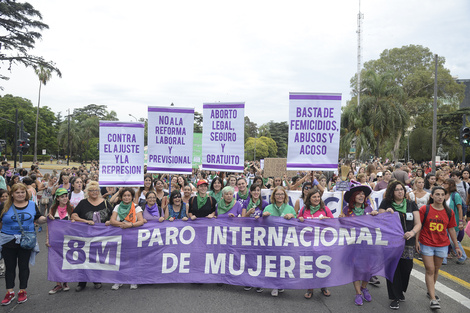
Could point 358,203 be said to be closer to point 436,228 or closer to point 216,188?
point 436,228

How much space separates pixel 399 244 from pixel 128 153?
479 centimetres

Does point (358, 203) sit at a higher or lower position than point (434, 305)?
higher

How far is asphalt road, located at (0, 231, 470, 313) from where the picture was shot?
462 cm

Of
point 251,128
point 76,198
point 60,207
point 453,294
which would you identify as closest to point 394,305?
point 453,294

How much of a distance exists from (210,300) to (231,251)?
0.80 metres

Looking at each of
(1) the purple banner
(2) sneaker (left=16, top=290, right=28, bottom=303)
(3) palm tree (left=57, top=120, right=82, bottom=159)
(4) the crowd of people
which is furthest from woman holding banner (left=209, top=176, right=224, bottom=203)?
(3) palm tree (left=57, top=120, right=82, bottom=159)

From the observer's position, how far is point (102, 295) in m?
5.11

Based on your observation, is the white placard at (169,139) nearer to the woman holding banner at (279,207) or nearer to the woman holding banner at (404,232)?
the woman holding banner at (279,207)

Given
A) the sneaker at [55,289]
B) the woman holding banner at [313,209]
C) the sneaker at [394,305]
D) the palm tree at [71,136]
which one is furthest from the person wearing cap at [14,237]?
the palm tree at [71,136]

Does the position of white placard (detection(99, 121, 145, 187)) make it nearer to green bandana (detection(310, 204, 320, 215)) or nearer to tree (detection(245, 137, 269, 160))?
green bandana (detection(310, 204, 320, 215))

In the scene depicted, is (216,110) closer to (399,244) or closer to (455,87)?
(399,244)

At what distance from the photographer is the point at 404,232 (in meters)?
4.99

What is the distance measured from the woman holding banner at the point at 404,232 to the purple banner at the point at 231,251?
5.0 inches

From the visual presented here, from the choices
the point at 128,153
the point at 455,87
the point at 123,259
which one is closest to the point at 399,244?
the point at 123,259
